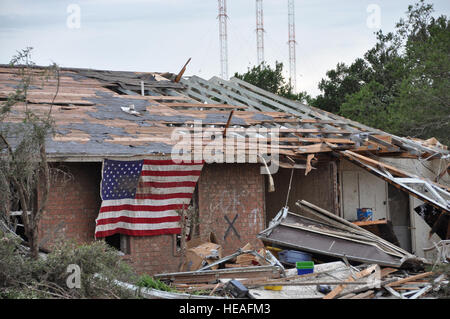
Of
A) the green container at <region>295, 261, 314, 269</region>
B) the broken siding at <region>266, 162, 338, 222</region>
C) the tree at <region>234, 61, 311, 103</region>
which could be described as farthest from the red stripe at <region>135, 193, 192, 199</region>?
the tree at <region>234, 61, 311, 103</region>

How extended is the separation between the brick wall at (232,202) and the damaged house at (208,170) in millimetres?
24

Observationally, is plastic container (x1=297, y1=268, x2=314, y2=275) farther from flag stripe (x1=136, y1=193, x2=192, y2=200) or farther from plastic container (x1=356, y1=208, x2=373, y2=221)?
plastic container (x1=356, y1=208, x2=373, y2=221)

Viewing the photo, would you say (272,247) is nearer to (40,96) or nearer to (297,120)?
(297,120)

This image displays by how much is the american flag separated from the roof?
0.39m

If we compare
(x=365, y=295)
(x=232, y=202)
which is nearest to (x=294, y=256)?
(x=232, y=202)

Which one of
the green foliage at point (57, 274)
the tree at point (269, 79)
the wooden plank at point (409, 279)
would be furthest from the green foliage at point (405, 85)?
the green foliage at point (57, 274)

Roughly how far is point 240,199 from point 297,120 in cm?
358

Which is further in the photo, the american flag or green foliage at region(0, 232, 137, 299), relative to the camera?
the american flag

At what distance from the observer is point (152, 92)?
17281 mm

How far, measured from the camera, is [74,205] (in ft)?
38.9

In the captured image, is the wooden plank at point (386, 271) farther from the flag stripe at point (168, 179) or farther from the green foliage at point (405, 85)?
the green foliage at point (405, 85)

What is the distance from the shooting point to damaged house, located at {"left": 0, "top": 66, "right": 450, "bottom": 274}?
11945 mm

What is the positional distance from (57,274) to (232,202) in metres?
5.77

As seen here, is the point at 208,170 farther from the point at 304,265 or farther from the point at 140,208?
the point at 304,265
